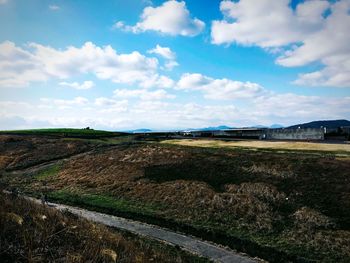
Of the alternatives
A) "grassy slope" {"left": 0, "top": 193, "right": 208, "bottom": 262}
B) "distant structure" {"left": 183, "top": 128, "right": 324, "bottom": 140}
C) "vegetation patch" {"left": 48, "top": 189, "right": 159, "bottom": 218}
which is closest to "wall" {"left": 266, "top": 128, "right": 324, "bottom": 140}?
"distant structure" {"left": 183, "top": 128, "right": 324, "bottom": 140}

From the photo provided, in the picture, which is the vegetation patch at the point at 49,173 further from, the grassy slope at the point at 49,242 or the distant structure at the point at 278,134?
the distant structure at the point at 278,134

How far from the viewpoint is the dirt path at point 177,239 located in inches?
918

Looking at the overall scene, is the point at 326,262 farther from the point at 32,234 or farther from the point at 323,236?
the point at 32,234

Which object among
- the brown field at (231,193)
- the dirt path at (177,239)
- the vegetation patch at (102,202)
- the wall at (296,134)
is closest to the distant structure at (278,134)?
the wall at (296,134)

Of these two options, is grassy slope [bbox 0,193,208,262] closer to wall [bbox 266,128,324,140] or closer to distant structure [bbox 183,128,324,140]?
wall [bbox 266,128,324,140]

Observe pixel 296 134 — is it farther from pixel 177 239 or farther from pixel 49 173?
pixel 177 239

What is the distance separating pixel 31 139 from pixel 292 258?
2834 inches

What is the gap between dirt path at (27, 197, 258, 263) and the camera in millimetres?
23328

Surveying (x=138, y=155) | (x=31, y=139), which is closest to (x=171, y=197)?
(x=138, y=155)

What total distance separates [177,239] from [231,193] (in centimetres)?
1100

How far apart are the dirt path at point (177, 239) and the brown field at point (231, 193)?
51.8 inches

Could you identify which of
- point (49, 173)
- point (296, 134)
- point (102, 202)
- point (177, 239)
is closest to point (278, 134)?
point (296, 134)

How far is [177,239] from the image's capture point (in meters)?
26.6

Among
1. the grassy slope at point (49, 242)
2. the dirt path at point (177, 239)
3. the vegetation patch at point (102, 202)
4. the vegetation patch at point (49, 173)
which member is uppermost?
the grassy slope at point (49, 242)
